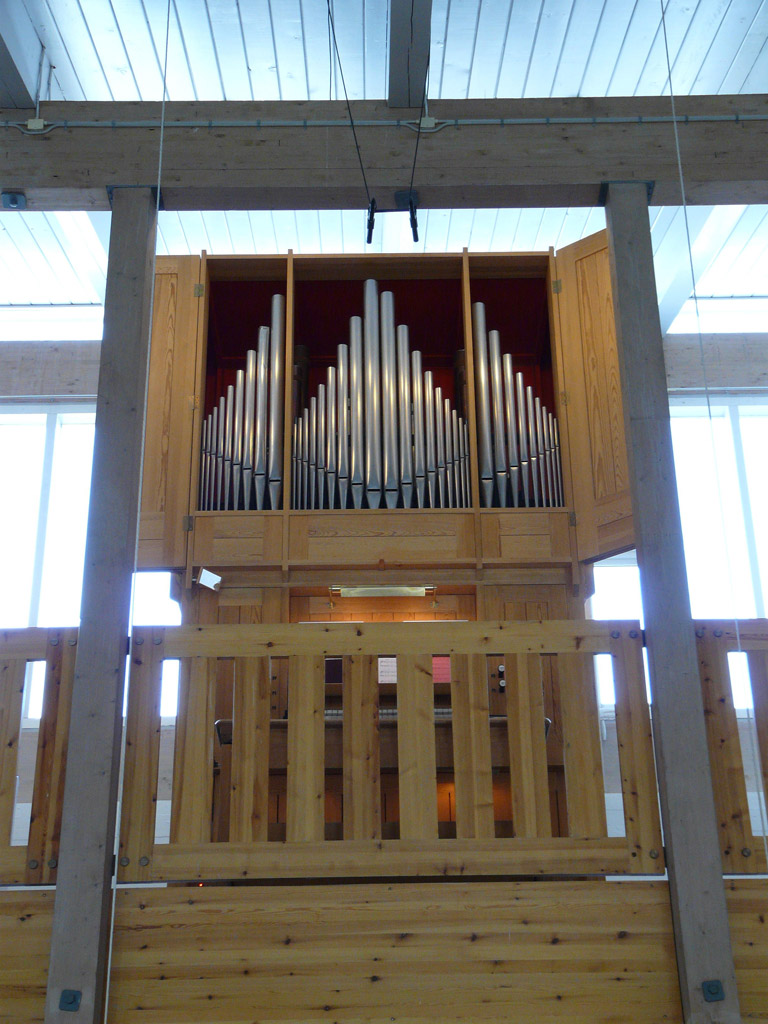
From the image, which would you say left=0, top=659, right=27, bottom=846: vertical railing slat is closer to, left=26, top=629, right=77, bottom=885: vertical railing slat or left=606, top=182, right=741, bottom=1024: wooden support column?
left=26, top=629, right=77, bottom=885: vertical railing slat

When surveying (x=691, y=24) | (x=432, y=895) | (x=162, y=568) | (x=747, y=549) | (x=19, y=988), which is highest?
(x=691, y=24)

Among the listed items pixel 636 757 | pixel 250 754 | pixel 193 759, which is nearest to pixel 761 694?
pixel 636 757

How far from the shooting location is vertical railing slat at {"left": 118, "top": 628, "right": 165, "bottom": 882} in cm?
317

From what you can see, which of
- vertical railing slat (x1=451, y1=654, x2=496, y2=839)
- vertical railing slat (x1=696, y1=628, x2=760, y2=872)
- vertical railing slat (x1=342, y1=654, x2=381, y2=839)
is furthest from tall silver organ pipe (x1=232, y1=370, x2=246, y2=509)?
vertical railing slat (x1=696, y1=628, x2=760, y2=872)

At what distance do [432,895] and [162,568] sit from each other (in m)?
3.14

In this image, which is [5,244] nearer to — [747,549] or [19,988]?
[19,988]

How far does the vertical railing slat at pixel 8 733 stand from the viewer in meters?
3.17

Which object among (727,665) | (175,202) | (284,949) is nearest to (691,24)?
(175,202)

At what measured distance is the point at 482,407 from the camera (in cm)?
601

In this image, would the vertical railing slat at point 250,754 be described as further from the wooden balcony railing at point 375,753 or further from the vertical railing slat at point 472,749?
the vertical railing slat at point 472,749

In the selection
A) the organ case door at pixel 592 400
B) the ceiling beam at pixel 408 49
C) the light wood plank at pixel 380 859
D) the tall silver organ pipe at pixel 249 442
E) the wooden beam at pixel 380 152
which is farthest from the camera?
the tall silver organ pipe at pixel 249 442

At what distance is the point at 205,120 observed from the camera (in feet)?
13.4

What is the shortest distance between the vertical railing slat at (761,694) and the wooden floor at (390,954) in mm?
480

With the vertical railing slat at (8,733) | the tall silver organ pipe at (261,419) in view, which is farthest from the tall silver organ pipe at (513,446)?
the vertical railing slat at (8,733)
